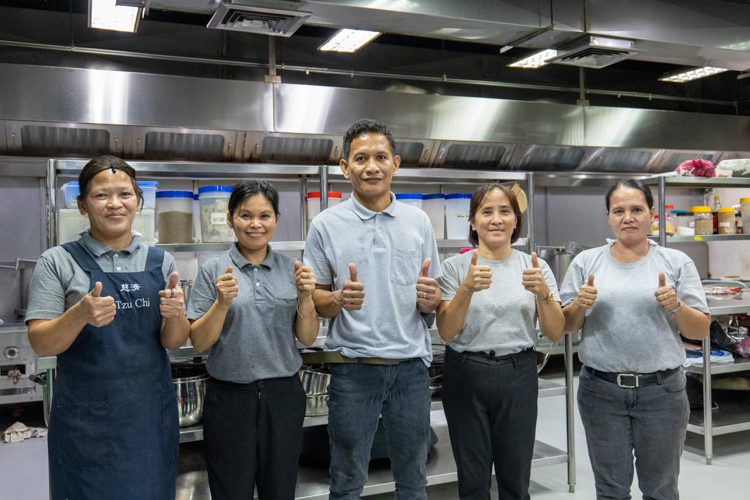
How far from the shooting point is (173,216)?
8.66ft

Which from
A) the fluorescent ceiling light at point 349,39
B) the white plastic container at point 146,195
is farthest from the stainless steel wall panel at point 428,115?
the white plastic container at point 146,195

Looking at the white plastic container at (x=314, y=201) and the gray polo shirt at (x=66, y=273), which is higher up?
the white plastic container at (x=314, y=201)

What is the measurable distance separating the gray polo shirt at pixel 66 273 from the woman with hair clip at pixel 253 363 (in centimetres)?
25

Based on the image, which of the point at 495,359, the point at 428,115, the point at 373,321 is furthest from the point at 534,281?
the point at 428,115

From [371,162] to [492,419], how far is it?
985mm

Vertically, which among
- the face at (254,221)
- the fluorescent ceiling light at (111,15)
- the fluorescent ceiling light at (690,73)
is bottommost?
the face at (254,221)

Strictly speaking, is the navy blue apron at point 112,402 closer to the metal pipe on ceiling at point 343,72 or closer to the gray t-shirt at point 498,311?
the gray t-shirt at point 498,311

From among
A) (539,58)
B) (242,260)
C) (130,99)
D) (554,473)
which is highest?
(539,58)

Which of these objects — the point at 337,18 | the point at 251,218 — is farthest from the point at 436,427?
the point at 337,18

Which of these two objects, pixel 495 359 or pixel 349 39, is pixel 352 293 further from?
pixel 349 39

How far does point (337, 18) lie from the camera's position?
10.6ft

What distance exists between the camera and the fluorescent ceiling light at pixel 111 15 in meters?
2.87

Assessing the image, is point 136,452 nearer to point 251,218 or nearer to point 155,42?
point 251,218

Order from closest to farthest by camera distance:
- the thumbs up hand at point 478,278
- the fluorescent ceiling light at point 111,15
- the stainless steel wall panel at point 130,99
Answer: the thumbs up hand at point 478,278 < the fluorescent ceiling light at point 111,15 < the stainless steel wall panel at point 130,99
